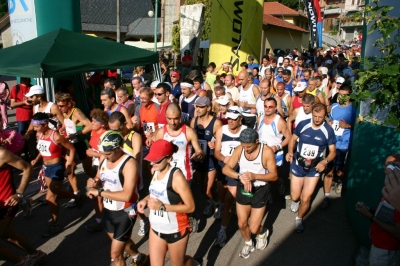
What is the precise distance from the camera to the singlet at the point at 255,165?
4.05 meters

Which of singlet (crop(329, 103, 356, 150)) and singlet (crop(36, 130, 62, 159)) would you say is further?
singlet (crop(329, 103, 356, 150))

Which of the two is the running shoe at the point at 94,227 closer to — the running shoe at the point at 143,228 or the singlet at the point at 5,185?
the running shoe at the point at 143,228

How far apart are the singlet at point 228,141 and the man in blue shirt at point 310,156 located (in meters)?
1.03

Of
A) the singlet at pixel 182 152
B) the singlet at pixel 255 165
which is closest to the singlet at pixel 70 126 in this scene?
the singlet at pixel 182 152

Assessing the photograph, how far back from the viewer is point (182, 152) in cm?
474

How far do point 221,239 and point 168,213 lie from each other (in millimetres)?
1678

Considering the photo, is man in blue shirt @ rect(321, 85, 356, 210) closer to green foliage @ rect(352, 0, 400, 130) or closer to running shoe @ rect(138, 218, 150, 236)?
running shoe @ rect(138, 218, 150, 236)

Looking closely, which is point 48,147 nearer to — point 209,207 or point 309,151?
point 209,207

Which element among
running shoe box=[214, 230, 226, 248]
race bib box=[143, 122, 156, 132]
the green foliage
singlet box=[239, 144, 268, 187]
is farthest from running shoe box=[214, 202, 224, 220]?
the green foliage

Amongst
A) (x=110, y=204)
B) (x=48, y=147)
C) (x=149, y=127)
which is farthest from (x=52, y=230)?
(x=149, y=127)

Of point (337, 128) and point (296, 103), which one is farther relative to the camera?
point (296, 103)

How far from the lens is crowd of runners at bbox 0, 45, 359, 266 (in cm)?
335

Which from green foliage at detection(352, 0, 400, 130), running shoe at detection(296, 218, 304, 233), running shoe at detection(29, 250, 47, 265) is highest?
green foliage at detection(352, 0, 400, 130)

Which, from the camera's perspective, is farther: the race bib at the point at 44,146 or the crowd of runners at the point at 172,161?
the race bib at the point at 44,146
